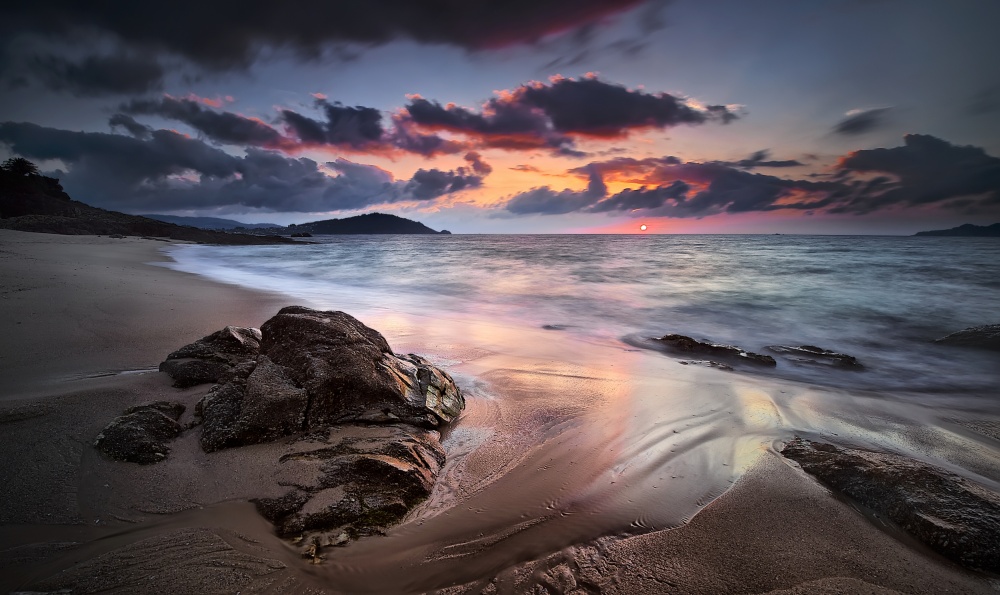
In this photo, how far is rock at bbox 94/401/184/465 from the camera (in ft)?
9.34

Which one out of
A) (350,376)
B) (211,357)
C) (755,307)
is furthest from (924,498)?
(755,307)

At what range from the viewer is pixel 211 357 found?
14.2ft

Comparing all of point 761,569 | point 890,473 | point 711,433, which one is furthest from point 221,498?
point 890,473

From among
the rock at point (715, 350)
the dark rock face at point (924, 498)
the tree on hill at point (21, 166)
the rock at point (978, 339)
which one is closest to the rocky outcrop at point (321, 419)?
the dark rock face at point (924, 498)

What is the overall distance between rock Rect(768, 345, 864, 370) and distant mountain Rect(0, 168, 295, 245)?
46.6 metres

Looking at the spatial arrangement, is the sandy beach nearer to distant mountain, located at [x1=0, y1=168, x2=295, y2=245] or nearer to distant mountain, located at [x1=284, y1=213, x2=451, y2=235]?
distant mountain, located at [x1=0, y1=168, x2=295, y2=245]

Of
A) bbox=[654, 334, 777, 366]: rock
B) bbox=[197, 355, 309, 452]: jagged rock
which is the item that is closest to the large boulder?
bbox=[197, 355, 309, 452]: jagged rock

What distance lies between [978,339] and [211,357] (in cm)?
1365

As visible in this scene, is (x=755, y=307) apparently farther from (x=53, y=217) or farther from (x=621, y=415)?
(x=53, y=217)

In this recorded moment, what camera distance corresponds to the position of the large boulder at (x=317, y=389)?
126 inches

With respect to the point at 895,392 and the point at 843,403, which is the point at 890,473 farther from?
the point at 895,392

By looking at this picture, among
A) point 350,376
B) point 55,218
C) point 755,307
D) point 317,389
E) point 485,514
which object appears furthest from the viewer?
point 55,218

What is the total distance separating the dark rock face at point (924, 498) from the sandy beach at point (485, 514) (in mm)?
116

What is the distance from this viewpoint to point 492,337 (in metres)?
8.08
